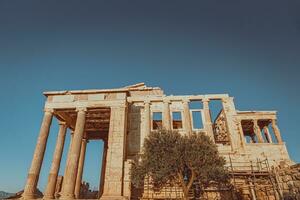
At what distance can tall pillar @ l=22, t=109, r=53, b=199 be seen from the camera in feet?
61.6

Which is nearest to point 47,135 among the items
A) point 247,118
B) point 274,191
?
point 274,191

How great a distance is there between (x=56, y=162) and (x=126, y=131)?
25.2ft

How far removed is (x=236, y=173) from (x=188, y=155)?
564 centimetres

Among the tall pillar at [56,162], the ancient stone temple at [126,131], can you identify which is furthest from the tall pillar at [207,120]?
the tall pillar at [56,162]

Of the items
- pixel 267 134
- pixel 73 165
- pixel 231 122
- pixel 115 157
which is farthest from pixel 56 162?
pixel 267 134

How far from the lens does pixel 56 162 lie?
22.6 meters

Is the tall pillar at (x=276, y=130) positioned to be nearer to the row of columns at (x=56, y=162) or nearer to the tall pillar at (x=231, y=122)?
the tall pillar at (x=231, y=122)

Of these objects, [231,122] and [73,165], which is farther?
[231,122]

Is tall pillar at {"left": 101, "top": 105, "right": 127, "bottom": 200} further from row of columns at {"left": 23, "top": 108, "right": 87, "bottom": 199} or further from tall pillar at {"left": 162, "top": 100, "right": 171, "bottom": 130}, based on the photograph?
tall pillar at {"left": 162, "top": 100, "right": 171, "bottom": 130}

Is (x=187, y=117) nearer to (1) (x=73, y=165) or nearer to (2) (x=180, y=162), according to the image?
(2) (x=180, y=162)

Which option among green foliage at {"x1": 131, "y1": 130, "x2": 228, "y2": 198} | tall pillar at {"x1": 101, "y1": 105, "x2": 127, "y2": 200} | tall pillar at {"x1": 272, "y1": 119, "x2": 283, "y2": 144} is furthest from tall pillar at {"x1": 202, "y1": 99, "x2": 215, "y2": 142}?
tall pillar at {"x1": 101, "y1": 105, "x2": 127, "y2": 200}

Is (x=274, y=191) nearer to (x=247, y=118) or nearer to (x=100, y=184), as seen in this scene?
(x=247, y=118)

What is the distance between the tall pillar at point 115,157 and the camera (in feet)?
57.2

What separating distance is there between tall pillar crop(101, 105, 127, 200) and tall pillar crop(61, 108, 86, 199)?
2937 millimetres
